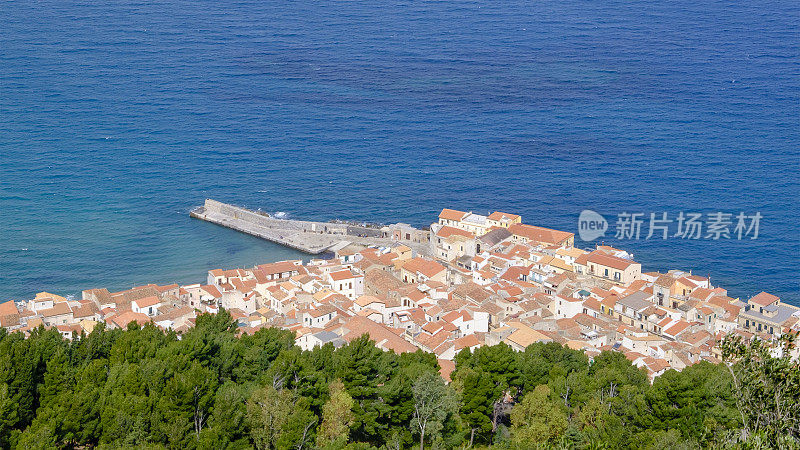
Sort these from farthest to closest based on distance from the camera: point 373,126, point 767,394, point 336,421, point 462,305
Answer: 1. point 373,126
2. point 462,305
3. point 336,421
4. point 767,394

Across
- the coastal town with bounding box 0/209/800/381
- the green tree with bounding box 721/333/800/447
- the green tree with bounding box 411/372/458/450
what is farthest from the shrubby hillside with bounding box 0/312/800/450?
the green tree with bounding box 721/333/800/447

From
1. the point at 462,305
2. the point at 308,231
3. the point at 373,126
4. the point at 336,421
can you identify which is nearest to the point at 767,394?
the point at 336,421

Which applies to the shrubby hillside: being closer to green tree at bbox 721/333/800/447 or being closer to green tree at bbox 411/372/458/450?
green tree at bbox 411/372/458/450

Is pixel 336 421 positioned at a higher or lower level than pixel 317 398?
lower

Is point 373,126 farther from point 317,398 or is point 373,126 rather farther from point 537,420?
point 537,420

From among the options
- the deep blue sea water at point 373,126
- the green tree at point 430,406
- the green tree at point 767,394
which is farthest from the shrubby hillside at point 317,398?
the deep blue sea water at point 373,126

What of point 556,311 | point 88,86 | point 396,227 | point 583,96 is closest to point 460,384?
point 556,311

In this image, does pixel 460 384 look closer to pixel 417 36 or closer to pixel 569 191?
pixel 569 191

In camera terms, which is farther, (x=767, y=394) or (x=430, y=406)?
(x=430, y=406)
